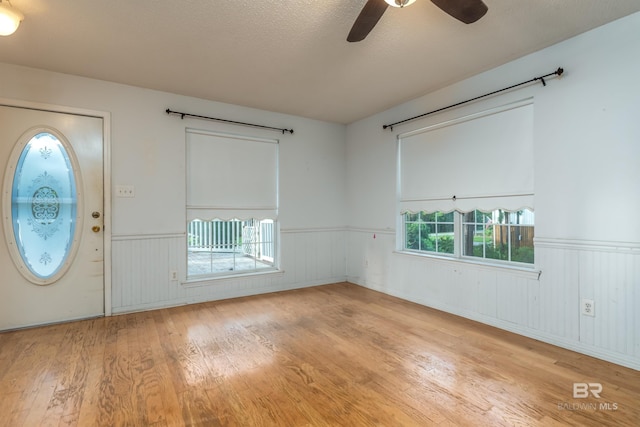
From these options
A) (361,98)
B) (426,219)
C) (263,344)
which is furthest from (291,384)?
(361,98)

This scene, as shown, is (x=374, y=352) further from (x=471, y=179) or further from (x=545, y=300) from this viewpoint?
(x=471, y=179)

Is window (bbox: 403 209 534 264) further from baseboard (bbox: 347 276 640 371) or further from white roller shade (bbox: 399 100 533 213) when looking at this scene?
baseboard (bbox: 347 276 640 371)

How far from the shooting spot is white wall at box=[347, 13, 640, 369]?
7.66 feet

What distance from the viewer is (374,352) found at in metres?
2.56

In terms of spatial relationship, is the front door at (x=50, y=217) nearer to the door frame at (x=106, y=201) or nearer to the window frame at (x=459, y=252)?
the door frame at (x=106, y=201)

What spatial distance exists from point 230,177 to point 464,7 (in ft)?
10.7

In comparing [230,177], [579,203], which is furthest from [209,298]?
[579,203]

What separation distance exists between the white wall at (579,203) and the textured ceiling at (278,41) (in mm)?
227

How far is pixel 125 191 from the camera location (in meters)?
3.56

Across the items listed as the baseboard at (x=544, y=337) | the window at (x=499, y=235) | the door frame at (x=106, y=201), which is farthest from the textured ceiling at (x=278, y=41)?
the baseboard at (x=544, y=337)

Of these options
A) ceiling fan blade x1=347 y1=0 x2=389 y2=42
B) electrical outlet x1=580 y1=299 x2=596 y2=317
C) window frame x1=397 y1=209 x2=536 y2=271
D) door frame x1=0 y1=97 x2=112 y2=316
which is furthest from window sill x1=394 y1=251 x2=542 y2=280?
door frame x1=0 y1=97 x2=112 y2=316

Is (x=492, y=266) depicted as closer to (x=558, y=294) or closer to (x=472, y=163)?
(x=558, y=294)

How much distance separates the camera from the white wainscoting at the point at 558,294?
235cm

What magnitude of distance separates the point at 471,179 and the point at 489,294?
1.20 m
